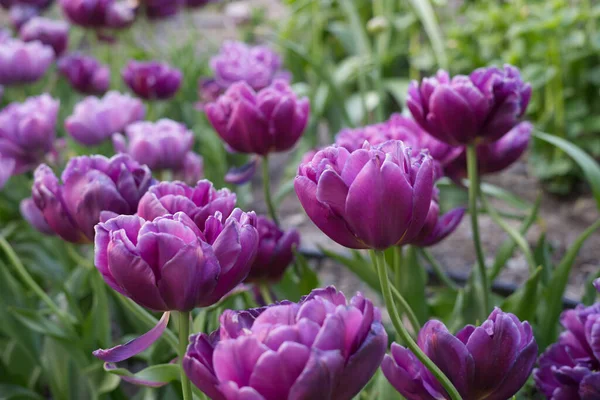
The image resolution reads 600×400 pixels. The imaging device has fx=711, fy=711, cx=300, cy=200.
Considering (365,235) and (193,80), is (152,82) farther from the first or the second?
(365,235)

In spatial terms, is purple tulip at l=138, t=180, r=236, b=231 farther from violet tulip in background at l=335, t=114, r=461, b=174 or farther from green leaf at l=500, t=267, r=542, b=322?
green leaf at l=500, t=267, r=542, b=322

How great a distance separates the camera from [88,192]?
2.06ft

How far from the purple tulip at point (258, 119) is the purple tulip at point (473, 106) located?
0.52ft

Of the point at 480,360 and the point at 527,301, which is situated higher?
the point at 480,360

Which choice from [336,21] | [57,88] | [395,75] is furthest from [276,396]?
[336,21]

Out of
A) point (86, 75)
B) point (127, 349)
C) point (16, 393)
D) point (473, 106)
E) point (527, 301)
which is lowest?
point (16, 393)

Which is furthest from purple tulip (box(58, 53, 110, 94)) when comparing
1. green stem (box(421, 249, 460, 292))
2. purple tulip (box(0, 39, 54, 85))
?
green stem (box(421, 249, 460, 292))

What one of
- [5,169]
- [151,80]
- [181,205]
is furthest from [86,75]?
[181,205]

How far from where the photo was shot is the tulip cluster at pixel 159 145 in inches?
40.7

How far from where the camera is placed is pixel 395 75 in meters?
2.67

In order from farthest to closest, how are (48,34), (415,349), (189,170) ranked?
(48,34) < (189,170) < (415,349)

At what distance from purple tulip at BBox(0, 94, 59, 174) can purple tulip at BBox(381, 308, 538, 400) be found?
0.80 meters

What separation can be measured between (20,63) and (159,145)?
0.69 m

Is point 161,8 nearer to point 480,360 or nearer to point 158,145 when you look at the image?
point 158,145
